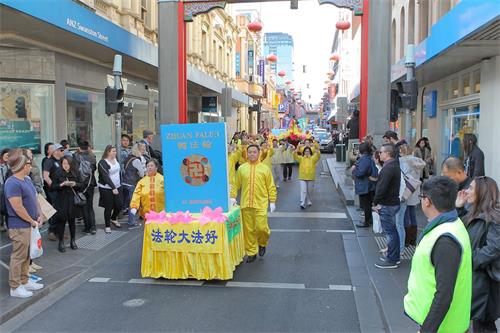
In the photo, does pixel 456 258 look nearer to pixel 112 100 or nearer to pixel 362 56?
pixel 112 100

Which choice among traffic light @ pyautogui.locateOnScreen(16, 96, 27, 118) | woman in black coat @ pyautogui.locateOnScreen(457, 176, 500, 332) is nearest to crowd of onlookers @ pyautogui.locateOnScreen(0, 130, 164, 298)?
traffic light @ pyautogui.locateOnScreen(16, 96, 27, 118)

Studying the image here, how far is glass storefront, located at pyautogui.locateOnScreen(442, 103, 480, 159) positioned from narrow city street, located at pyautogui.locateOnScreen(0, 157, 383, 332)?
23.9 feet

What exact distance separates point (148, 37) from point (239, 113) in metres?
24.0

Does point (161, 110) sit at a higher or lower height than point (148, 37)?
lower

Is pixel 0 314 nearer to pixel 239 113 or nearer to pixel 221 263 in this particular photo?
pixel 221 263

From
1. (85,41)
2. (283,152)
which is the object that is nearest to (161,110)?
(85,41)

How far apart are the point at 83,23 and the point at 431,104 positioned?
12774mm

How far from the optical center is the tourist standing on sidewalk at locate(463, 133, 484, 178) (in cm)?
765

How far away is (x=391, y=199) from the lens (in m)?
6.87

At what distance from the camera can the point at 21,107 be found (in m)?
11.5

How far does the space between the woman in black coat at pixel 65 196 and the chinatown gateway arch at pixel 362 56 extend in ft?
18.0

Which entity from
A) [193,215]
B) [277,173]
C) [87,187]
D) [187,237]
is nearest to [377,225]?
[193,215]

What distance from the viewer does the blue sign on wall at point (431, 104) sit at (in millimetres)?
17700

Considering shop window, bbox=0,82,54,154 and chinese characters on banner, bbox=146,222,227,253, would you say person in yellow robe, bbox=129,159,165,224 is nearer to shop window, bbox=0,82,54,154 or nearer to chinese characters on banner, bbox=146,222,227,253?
chinese characters on banner, bbox=146,222,227,253
